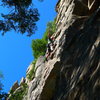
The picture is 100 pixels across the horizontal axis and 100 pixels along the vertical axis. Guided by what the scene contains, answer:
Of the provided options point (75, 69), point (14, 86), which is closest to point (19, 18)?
point (75, 69)

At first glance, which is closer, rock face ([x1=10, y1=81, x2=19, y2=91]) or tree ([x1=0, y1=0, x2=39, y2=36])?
tree ([x1=0, y1=0, x2=39, y2=36])

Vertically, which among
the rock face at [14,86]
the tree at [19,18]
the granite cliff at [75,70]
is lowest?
the granite cliff at [75,70]

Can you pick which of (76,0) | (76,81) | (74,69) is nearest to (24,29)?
(74,69)

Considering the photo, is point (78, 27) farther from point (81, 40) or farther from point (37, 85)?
point (37, 85)

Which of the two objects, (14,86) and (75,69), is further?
(14,86)

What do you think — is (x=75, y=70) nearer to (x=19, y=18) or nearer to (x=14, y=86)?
(x=19, y=18)

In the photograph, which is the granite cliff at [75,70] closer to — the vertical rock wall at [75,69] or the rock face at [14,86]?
the vertical rock wall at [75,69]

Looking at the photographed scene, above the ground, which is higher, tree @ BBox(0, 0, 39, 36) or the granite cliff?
tree @ BBox(0, 0, 39, 36)

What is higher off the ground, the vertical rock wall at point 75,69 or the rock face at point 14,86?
the rock face at point 14,86

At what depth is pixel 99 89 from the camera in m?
13.1

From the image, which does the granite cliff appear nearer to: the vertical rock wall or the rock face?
the vertical rock wall

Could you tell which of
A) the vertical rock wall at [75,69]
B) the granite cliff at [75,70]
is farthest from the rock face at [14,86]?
the vertical rock wall at [75,69]

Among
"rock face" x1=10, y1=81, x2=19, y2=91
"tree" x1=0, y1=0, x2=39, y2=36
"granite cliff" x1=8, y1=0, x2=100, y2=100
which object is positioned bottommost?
"granite cliff" x1=8, y1=0, x2=100, y2=100

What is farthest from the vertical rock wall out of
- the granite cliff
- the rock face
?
the rock face
